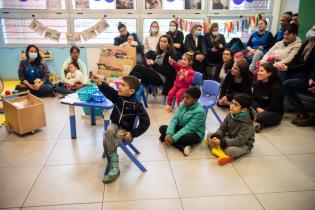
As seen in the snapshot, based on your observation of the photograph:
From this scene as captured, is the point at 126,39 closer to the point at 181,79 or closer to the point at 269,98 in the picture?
the point at 181,79

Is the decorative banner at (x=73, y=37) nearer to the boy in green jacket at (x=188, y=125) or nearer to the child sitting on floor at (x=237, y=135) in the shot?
the boy in green jacket at (x=188, y=125)

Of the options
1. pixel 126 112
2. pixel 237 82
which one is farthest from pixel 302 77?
pixel 126 112

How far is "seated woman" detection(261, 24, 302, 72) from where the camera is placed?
451 cm

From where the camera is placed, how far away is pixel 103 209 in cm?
227

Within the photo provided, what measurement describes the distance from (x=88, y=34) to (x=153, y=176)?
172 inches

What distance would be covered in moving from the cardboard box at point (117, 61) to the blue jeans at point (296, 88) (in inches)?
101

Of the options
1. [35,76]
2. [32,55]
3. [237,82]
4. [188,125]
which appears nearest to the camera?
[188,125]

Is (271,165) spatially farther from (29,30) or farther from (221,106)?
(29,30)

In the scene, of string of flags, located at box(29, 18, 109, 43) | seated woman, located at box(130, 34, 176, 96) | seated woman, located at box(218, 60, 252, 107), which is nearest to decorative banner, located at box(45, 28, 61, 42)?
string of flags, located at box(29, 18, 109, 43)

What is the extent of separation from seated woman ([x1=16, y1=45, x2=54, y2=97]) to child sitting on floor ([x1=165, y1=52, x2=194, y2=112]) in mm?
2198

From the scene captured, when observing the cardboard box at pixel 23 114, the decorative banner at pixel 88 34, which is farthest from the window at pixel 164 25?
the cardboard box at pixel 23 114

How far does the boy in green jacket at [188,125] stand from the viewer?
3.17 meters

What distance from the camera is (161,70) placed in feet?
16.3

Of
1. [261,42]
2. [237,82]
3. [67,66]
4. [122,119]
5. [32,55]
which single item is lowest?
[122,119]
